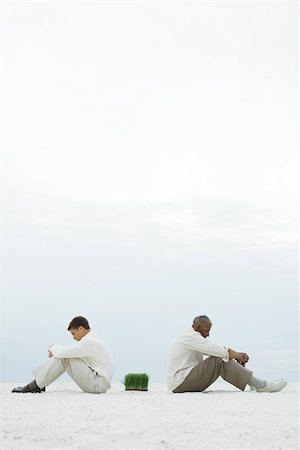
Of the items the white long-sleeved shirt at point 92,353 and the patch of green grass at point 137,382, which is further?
the patch of green grass at point 137,382

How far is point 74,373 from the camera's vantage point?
33.1 feet

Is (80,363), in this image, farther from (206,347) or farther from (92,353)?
(206,347)

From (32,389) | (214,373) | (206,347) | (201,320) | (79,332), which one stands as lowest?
(32,389)

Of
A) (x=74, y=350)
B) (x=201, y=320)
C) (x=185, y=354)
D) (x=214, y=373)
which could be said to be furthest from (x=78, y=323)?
(x=214, y=373)

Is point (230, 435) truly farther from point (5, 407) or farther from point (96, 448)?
point (5, 407)

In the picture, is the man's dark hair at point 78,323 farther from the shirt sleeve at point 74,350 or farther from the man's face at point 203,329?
the man's face at point 203,329

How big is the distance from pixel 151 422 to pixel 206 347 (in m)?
3.10

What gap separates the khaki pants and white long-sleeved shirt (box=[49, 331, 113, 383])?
1.04 meters

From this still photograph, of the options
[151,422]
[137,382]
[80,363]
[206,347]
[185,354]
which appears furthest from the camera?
[137,382]

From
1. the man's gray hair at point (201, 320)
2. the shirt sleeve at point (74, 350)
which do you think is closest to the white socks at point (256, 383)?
the man's gray hair at point (201, 320)

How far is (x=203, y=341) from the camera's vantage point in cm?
995

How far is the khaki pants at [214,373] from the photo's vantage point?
9.92 metres

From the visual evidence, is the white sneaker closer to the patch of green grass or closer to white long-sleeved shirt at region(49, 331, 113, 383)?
the patch of green grass

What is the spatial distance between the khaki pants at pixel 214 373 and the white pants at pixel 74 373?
3.62 ft
